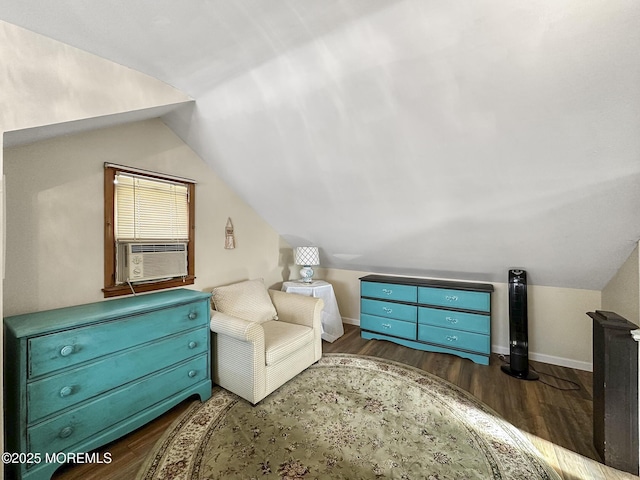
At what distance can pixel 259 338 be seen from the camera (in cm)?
207

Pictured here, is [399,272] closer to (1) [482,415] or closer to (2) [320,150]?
(1) [482,415]

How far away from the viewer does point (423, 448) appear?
1.71m

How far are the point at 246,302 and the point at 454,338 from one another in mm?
2321

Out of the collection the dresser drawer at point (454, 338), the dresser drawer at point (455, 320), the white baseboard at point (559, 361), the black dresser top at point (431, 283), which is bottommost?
the white baseboard at point (559, 361)

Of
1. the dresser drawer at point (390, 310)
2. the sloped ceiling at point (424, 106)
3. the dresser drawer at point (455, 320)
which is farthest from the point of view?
the dresser drawer at point (390, 310)

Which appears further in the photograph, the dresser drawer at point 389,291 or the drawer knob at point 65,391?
the dresser drawer at point 389,291

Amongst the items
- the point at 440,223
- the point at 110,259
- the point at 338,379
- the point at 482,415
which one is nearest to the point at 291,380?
the point at 338,379

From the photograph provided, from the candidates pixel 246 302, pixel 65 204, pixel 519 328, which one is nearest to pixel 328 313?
pixel 246 302

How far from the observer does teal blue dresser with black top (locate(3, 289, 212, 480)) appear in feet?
4.42

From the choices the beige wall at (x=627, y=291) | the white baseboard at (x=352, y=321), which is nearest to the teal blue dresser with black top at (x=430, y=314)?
the white baseboard at (x=352, y=321)

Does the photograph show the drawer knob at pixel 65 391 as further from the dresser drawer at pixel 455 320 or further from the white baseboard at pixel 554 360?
the white baseboard at pixel 554 360

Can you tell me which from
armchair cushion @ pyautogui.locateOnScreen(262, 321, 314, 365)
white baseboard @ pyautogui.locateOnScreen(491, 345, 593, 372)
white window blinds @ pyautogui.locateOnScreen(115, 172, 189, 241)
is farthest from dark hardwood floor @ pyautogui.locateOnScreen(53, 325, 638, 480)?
white window blinds @ pyautogui.locateOnScreen(115, 172, 189, 241)

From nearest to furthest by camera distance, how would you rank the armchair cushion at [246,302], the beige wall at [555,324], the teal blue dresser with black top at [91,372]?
the teal blue dresser with black top at [91,372] → the armchair cushion at [246,302] → the beige wall at [555,324]

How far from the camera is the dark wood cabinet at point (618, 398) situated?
155 centimetres
